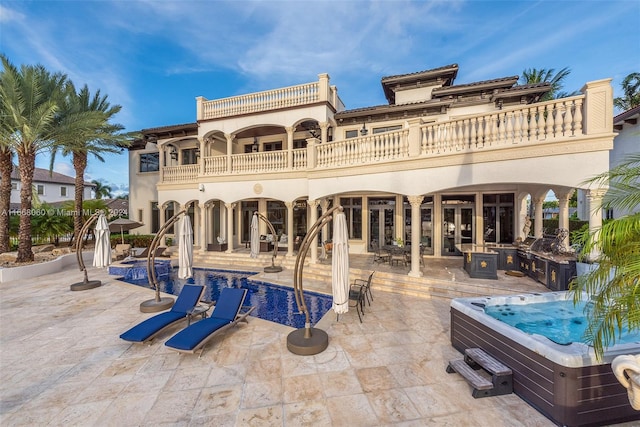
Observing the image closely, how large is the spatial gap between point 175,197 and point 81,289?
853 centimetres

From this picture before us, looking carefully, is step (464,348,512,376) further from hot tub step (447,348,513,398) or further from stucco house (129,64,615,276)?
stucco house (129,64,615,276)

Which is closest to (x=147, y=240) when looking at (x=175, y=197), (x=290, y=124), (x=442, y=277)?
(x=175, y=197)

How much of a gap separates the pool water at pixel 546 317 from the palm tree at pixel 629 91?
30137 mm

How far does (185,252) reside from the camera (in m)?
8.41

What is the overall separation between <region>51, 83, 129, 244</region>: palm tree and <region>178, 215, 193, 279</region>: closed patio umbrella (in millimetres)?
10001

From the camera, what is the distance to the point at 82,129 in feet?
43.5

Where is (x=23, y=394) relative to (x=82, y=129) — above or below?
below

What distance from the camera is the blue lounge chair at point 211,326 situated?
497 cm

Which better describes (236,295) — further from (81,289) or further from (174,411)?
(81,289)

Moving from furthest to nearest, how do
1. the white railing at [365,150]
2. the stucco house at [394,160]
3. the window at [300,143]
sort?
the window at [300,143]
the white railing at [365,150]
the stucco house at [394,160]

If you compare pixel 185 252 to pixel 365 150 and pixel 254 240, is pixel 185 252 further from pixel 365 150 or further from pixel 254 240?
pixel 365 150

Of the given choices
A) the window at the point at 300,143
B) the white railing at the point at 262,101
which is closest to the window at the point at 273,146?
the window at the point at 300,143

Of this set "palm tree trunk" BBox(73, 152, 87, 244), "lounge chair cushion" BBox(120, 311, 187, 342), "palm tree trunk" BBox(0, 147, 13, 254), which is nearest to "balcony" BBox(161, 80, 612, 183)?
"lounge chair cushion" BBox(120, 311, 187, 342)

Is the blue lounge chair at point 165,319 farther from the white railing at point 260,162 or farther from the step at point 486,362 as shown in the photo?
the white railing at point 260,162
